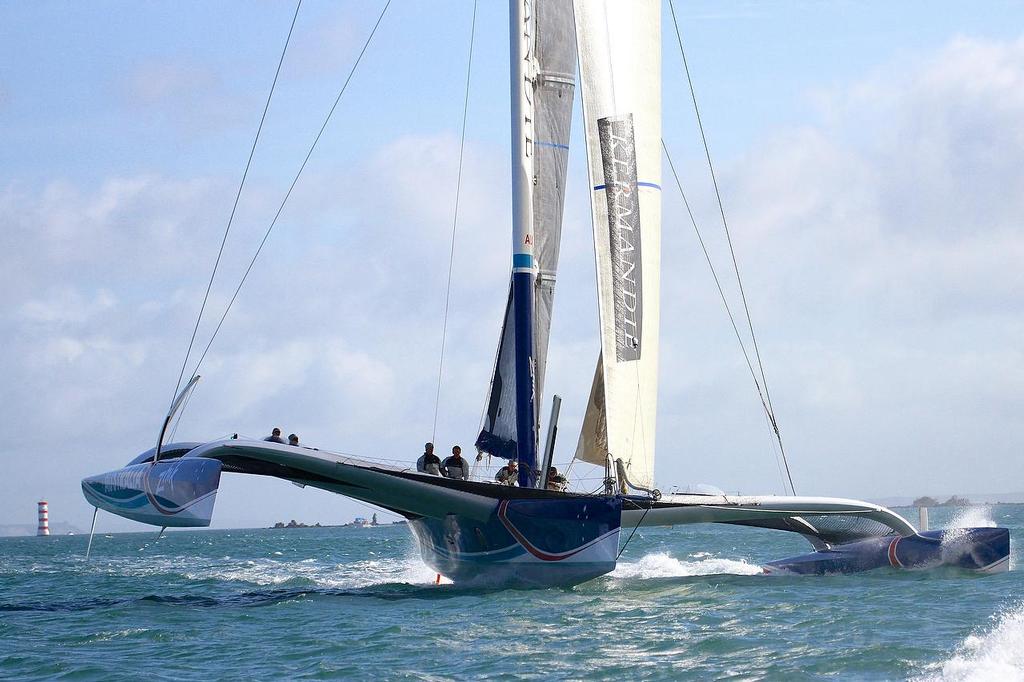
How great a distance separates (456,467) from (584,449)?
1.60 meters

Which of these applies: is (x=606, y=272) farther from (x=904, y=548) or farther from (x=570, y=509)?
(x=904, y=548)

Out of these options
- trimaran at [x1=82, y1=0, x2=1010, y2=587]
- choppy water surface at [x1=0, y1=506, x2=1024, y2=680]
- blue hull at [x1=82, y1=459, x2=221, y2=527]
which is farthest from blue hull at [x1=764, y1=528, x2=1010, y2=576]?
blue hull at [x1=82, y1=459, x2=221, y2=527]

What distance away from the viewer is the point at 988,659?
319 inches

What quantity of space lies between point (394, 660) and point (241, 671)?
1.12 metres

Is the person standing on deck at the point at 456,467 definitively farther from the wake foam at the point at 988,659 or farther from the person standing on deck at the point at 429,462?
the wake foam at the point at 988,659

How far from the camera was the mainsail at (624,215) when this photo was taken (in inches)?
533

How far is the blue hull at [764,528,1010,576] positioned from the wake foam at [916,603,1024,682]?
15.5 ft

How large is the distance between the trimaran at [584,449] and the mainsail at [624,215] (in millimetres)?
18

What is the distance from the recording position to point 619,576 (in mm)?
16547

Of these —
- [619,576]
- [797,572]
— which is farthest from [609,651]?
[619,576]

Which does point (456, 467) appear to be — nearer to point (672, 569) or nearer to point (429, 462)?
point (429, 462)

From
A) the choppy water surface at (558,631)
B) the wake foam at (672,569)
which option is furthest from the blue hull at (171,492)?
the wake foam at (672,569)

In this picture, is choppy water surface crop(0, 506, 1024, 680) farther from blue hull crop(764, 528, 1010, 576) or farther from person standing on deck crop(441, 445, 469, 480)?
person standing on deck crop(441, 445, 469, 480)

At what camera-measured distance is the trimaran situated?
12664 millimetres
